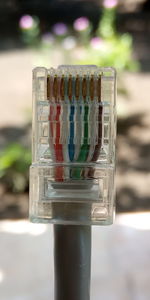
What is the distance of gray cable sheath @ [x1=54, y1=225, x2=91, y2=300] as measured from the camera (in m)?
0.64

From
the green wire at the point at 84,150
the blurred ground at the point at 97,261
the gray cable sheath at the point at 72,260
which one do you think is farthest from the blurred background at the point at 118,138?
the green wire at the point at 84,150

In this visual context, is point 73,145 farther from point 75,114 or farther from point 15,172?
point 15,172

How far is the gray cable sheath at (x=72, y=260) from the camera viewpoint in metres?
0.64

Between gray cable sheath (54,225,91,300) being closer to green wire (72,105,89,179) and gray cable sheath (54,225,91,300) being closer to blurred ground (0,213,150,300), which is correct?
green wire (72,105,89,179)

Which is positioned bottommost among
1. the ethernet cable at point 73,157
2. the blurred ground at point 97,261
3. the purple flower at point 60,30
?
the blurred ground at point 97,261

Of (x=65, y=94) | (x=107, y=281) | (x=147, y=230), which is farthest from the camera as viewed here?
(x=147, y=230)

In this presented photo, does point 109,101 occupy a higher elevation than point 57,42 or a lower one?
lower

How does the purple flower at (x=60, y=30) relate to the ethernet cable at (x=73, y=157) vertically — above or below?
above

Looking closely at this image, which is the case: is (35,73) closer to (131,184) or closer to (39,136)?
(39,136)

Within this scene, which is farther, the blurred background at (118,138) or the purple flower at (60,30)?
the purple flower at (60,30)

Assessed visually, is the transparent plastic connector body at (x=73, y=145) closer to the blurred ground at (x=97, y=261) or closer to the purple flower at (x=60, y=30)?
the blurred ground at (x=97, y=261)

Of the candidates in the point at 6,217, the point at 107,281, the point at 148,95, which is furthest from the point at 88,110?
the point at 148,95

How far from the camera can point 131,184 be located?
256cm

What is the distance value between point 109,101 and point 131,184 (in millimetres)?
1966
